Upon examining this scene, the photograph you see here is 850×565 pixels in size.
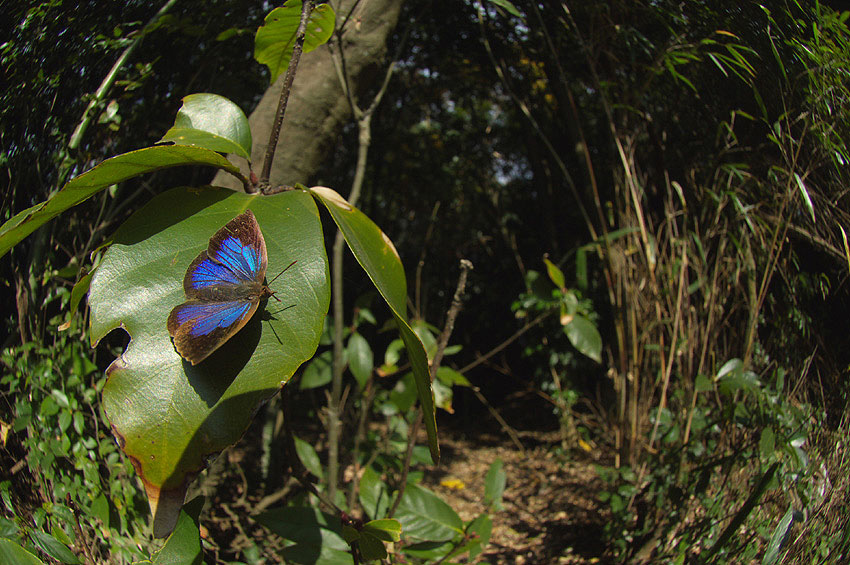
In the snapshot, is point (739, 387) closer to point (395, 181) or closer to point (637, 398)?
point (637, 398)

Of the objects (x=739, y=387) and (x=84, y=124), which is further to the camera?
(x=739, y=387)

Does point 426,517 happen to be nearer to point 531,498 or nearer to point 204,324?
point 204,324

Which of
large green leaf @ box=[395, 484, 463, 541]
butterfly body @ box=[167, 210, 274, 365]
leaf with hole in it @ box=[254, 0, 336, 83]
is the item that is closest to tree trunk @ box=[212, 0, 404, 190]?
leaf with hole in it @ box=[254, 0, 336, 83]

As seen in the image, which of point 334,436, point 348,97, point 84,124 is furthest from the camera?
point 334,436

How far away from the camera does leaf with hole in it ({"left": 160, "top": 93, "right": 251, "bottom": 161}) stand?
0.78 m

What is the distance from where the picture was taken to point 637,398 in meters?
1.63

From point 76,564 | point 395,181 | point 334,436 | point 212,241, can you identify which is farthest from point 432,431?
point 395,181

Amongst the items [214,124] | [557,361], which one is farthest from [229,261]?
[557,361]

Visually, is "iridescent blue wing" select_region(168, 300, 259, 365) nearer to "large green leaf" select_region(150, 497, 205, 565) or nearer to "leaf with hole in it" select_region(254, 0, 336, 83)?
"large green leaf" select_region(150, 497, 205, 565)

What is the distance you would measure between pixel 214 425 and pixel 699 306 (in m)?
1.34

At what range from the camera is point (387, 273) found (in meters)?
0.70

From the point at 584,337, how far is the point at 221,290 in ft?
4.08

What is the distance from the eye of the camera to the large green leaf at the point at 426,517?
1.13 m

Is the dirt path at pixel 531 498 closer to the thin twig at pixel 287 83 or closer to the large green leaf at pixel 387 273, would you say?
the large green leaf at pixel 387 273
